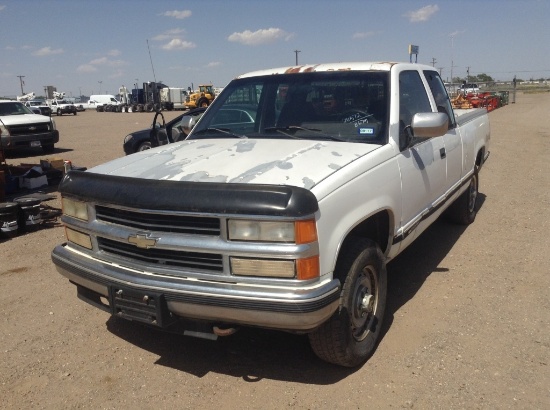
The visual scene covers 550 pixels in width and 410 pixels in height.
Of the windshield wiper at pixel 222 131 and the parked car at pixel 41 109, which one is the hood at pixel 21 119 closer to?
the parked car at pixel 41 109

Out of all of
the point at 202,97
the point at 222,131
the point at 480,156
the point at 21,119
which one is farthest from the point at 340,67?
the point at 202,97

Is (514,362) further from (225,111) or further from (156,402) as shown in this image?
(225,111)

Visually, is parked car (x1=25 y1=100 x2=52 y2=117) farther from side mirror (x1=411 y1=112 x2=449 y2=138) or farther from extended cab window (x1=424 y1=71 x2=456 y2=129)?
side mirror (x1=411 y1=112 x2=449 y2=138)

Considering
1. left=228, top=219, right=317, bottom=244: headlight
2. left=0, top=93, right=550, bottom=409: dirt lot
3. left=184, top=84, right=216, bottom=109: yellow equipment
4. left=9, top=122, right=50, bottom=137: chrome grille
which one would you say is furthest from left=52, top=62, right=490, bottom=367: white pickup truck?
A: left=184, top=84, right=216, bottom=109: yellow equipment

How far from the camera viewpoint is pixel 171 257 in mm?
2742

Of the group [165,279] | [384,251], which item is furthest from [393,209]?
[165,279]

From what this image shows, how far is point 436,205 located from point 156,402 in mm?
2898

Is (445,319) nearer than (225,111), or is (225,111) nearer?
(445,319)

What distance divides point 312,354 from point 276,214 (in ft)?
4.60

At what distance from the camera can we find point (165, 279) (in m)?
2.72

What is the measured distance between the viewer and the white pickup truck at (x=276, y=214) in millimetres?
2510

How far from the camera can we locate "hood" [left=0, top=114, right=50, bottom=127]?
14.1m

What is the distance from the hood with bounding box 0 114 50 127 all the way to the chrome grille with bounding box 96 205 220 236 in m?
13.0

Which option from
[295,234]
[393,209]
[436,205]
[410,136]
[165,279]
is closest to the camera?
[295,234]
